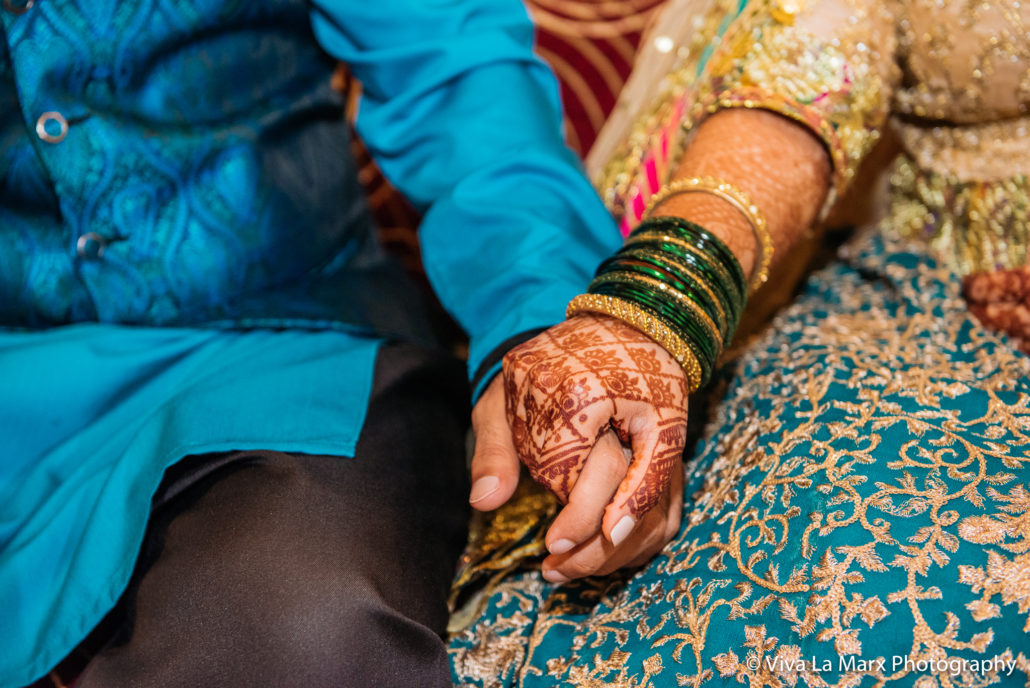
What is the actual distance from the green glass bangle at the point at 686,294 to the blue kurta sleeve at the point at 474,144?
11cm

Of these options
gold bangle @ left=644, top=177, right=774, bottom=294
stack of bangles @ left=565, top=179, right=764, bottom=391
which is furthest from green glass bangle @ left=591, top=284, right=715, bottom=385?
gold bangle @ left=644, top=177, right=774, bottom=294

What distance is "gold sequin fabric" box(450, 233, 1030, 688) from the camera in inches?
16.8

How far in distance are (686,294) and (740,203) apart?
0.39 ft

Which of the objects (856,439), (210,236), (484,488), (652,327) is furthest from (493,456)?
(210,236)

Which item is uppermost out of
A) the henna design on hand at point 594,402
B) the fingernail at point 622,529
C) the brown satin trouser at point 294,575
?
the henna design on hand at point 594,402

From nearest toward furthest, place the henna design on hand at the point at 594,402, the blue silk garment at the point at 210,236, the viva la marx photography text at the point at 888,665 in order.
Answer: the viva la marx photography text at the point at 888,665, the henna design on hand at the point at 594,402, the blue silk garment at the point at 210,236

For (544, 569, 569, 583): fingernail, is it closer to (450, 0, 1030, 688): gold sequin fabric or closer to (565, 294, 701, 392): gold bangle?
(450, 0, 1030, 688): gold sequin fabric

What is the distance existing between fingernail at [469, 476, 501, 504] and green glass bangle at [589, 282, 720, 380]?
16 cm

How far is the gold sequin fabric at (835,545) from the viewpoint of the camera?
43cm

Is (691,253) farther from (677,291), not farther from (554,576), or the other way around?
(554,576)

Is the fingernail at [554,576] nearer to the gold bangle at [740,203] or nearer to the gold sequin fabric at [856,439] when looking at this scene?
the gold sequin fabric at [856,439]

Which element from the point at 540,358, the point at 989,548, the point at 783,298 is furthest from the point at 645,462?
the point at 783,298

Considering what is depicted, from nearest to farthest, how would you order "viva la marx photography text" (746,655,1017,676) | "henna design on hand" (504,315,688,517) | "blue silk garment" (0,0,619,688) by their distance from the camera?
"viva la marx photography text" (746,655,1017,676) → "henna design on hand" (504,315,688,517) → "blue silk garment" (0,0,619,688)

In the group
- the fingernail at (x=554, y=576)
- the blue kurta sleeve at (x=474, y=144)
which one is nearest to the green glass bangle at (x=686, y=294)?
the blue kurta sleeve at (x=474, y=144)
